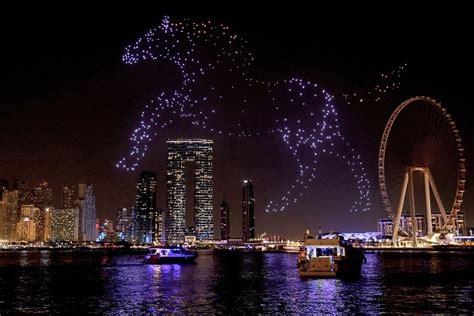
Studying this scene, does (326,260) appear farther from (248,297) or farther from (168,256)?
(168,256)

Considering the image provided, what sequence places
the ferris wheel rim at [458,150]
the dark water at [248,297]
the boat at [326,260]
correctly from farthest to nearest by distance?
the ferris wheel rim at [458,150] < the boat at [326,260] < the dark water at [248,297]

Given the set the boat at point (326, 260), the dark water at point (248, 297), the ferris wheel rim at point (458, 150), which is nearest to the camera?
the dark water at point (248, 297)

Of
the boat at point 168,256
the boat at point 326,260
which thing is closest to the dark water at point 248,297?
the boat at point 326,260

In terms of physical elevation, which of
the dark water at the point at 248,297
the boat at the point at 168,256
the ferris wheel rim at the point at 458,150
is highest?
the ferris wheel rim at the point at 458,150

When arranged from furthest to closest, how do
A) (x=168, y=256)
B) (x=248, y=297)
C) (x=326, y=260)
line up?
(x=168, y=256)
(x=326, y=260)
(x=248, y=297)

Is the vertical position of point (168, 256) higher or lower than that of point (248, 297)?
higher

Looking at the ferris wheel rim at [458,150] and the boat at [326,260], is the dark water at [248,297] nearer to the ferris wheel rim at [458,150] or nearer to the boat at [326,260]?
the boat at [326,260]

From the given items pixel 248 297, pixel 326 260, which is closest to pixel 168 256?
pixel 326 260

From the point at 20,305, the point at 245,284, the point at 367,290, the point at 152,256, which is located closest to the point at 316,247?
the point at 245,284

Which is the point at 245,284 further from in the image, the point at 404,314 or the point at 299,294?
the point at 404,314

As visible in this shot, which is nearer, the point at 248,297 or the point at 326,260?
the point at 248,297
